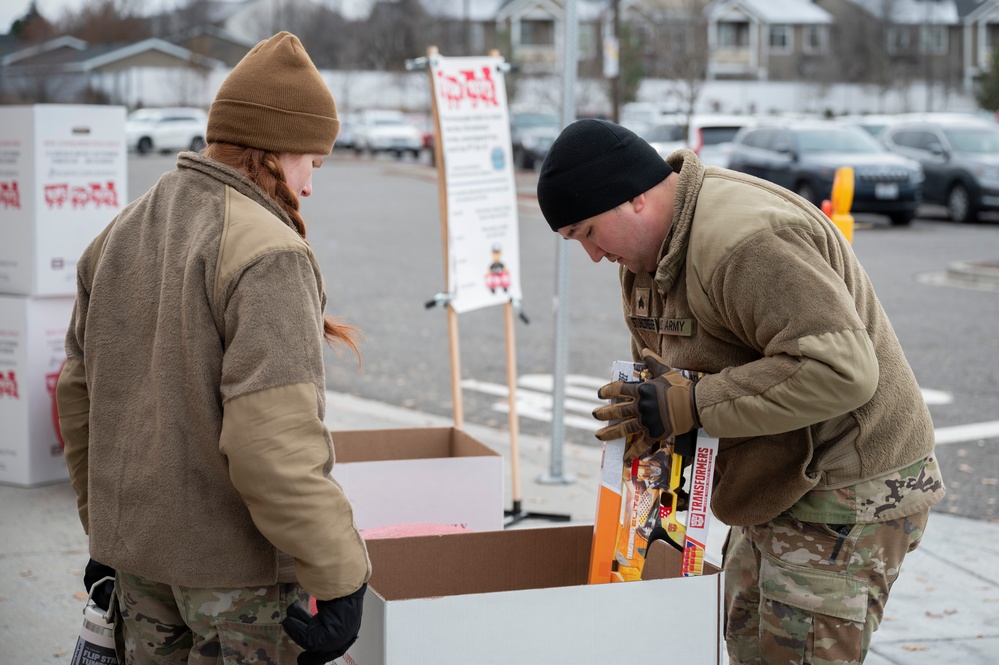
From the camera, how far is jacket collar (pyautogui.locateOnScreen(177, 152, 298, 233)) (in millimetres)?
2117

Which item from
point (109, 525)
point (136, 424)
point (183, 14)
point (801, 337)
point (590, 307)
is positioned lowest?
point (590, 307)

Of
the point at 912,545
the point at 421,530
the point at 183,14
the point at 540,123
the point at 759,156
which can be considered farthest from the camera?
the point at 183,14

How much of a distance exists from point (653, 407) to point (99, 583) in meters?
1.26

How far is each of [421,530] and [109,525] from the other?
3.68 ft

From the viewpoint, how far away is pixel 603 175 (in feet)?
7.95

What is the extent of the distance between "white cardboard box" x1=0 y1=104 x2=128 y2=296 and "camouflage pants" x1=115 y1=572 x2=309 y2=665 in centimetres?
365

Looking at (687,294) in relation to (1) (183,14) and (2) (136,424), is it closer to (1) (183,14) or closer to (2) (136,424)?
(2) (136,424)

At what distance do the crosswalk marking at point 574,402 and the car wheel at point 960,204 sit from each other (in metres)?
12.8

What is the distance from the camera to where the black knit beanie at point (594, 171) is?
2428mm

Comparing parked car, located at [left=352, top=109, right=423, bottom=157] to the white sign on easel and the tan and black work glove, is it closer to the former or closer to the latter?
the white sign on easel

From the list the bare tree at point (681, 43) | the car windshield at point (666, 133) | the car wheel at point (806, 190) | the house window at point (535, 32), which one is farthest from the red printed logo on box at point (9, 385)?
the house window at point (535, 32)

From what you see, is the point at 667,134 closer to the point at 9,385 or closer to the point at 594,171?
the point at 9,385

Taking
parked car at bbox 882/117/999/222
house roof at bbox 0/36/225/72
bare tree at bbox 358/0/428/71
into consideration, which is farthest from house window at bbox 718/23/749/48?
parked car at bbox 882/117/999/222

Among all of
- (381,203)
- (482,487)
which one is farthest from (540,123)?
(482,487)
